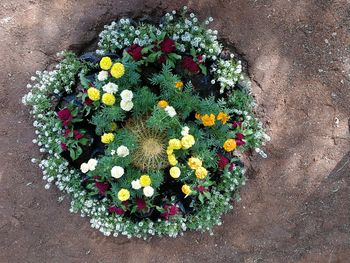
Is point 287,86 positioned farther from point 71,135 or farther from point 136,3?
point 71,135

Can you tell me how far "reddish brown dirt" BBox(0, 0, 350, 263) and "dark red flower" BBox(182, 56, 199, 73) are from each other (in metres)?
0.52

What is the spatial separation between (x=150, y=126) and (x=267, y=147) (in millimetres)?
1307

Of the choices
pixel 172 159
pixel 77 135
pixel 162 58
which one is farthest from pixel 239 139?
pixel 77 135

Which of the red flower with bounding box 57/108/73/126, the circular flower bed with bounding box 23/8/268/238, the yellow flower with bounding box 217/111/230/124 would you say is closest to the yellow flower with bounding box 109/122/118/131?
the circular flower bed with bounding box 23/8/268/238

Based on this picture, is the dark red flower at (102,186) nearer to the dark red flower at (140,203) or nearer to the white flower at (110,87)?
the dark red flower at (140,203)

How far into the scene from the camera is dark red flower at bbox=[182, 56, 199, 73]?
4.29 m

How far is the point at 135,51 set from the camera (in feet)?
13.7

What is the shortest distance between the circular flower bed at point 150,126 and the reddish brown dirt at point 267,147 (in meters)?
0.17

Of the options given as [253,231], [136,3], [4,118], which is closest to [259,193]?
[253,231]

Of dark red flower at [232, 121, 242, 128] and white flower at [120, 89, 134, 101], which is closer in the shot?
white flower at [120, 89, 134, 101]

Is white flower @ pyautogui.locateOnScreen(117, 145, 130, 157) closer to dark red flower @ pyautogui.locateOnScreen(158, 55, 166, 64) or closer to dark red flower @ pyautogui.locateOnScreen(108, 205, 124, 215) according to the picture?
dark red flower @ pyautogui.locateOnScreen(108, 205, 124, 215)

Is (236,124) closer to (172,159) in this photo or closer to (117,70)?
(172,159)

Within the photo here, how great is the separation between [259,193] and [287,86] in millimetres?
1139

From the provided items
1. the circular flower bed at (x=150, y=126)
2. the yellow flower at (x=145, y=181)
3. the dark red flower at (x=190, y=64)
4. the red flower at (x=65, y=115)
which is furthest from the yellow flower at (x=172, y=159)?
the red flower at (x=65, y=115)
